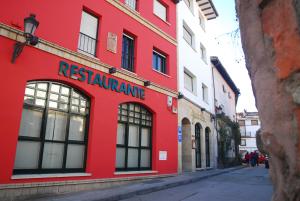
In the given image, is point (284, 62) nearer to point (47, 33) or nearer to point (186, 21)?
point (47, 33)

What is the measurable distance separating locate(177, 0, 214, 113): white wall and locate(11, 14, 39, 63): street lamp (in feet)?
29.7

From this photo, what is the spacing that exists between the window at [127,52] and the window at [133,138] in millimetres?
1730

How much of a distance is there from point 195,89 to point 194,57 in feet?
7.25

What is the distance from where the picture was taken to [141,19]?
38.9ft

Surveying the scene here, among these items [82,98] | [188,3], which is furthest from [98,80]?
[188,3]

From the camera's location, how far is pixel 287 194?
970mm

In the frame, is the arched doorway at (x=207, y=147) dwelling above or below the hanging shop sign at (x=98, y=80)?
below

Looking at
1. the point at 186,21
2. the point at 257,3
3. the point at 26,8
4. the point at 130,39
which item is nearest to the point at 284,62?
the point at 257,3

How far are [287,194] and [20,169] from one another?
7252 mm

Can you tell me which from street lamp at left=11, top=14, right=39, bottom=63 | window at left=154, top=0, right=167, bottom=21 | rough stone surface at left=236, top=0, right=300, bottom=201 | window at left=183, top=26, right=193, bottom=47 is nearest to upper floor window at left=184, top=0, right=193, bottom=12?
window at left=183, top=26, right=193, bottom=47

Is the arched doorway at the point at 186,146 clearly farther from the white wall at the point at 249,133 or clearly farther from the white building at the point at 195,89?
the white wall at the point at 249,133

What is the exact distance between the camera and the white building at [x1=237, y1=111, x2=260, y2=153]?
167ft

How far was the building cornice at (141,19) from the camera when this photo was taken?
10688mm

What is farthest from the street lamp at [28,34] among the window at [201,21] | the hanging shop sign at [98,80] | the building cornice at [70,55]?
the window at [201,21]
